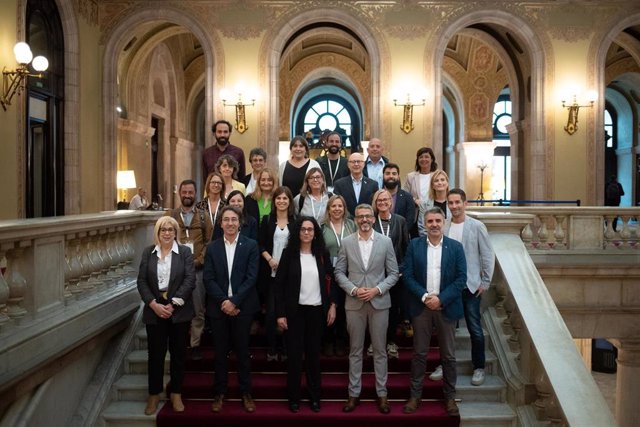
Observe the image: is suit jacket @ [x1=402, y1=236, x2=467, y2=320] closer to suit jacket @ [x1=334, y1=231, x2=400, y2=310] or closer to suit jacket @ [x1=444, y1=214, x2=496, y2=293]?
suit jacket @ [x1=334, y1=231, x2=400, y2=310]

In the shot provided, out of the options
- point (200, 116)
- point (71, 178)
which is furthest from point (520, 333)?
point (200, 116)

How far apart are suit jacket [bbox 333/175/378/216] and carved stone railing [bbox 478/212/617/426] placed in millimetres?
1098

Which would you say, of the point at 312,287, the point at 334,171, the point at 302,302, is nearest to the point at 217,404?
the point at 302,302

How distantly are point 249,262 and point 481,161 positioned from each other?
54.4 ft

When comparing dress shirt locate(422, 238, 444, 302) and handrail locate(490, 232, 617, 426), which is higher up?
dress shirt locate(422, 238, 444, 302)

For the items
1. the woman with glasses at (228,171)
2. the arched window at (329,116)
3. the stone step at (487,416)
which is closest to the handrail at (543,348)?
the stone step at (487,416)

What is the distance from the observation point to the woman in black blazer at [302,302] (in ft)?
17.5

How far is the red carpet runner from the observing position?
17.2 ft

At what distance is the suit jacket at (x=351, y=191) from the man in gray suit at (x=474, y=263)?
949 mm

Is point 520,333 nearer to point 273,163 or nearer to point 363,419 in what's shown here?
point 363,419

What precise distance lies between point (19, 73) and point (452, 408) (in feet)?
26.0

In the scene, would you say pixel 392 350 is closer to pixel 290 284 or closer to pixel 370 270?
pixel 370 270

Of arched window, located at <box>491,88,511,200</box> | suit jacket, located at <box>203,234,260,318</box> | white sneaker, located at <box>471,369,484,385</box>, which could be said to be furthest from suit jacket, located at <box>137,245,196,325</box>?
arched window, located at <box>491,88,511,200</box>

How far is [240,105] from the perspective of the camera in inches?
540
